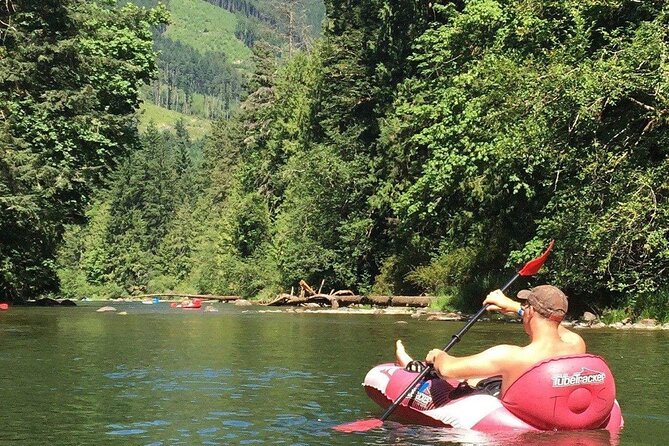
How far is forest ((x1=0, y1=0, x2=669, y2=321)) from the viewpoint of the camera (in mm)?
24016

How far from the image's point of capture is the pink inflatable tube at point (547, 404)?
9.66 m

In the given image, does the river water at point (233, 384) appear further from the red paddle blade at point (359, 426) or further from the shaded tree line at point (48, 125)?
the shaded tree line at point (48, 125)

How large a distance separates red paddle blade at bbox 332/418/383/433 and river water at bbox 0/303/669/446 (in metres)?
0.14

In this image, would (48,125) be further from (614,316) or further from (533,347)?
(533,347)

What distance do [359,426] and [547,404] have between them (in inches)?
81.2

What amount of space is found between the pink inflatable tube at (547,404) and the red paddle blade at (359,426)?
0.58 metres

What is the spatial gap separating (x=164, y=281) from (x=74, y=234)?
45.5 ft

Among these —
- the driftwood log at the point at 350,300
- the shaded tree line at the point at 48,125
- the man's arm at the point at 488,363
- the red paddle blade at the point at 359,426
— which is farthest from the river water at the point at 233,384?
the driftwood log at the point at 350,300

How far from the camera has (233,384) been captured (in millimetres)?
14078

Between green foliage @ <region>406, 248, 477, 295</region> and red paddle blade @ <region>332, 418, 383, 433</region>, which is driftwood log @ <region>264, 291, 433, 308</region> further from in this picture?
red paddle blade @ <region>332, 418, 383, 433</region>

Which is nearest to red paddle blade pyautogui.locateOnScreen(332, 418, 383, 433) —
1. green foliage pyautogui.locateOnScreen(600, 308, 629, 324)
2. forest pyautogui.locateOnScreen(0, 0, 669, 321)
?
forest pyautogui.locateOnScreen(0, 0, 669, 321)

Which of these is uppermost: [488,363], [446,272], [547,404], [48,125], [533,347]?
[48,125]

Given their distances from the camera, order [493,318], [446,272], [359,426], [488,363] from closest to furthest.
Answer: [488,363], [359,426], [493,318], [446,272]

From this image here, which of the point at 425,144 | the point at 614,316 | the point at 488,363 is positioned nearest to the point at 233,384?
the point at 488,363
